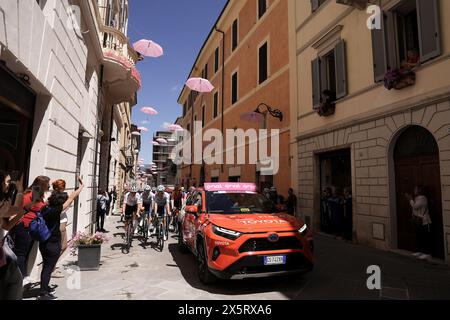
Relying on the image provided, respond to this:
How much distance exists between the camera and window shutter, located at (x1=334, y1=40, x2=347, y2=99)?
410 inches

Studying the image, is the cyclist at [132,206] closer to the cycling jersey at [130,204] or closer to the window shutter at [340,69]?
the cycling jersey at [130,204]

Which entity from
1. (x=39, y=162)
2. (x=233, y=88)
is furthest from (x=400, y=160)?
(x=233, y=88)

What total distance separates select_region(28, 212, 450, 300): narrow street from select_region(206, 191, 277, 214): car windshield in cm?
129

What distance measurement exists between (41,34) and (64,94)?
189 centimetres

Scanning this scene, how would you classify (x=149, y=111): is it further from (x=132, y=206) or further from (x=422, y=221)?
(x=422, y=221)

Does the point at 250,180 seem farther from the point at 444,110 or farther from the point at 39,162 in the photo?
the point at 39,162

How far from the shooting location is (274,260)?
15.9ft

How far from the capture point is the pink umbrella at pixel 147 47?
11664mm

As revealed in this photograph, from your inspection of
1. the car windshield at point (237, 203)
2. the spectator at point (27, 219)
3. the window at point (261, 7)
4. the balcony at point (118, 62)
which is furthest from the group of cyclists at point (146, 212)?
the window at point (261, 7)

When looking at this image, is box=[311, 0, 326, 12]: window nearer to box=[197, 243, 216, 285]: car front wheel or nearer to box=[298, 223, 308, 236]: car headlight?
box=[298, 223, 308, 236]: car headlight

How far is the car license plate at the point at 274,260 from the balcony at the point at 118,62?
9262 millimetres

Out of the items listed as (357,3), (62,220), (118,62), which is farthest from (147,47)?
(62,220)

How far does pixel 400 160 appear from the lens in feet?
27.6

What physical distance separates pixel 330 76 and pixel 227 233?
28.9 feet
